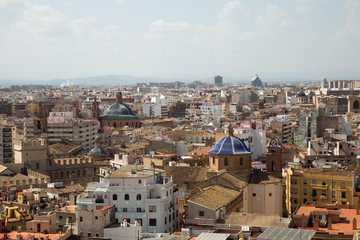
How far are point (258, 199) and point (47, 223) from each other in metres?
16.5

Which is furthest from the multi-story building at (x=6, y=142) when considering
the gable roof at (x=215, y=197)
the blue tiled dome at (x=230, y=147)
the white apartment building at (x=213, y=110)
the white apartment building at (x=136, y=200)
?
the white apartment building at (x=213, y=110)

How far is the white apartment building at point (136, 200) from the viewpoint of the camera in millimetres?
36469

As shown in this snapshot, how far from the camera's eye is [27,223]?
113 ft

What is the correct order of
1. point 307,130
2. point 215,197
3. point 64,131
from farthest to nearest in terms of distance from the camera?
point 64,131 < point 307,130 < point 215,197

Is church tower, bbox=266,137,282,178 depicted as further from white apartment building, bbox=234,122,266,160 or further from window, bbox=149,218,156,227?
white apartment building, bbox=234,122,266,160

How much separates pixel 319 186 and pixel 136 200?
16092 millimetres

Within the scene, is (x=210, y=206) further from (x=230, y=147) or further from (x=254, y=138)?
(x=254, y=138)

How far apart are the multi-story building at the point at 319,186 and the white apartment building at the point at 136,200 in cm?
1364

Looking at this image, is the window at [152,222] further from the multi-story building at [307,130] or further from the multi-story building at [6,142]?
the multi-story building at [307,130]

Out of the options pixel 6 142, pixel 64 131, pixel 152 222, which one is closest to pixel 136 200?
pixel 152 222

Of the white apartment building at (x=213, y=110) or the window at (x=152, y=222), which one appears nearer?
the window at (x=152, y=222)

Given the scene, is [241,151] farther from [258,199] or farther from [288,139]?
[288,139]

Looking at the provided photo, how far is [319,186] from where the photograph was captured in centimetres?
4669

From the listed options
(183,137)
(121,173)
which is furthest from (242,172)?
(183,137)
